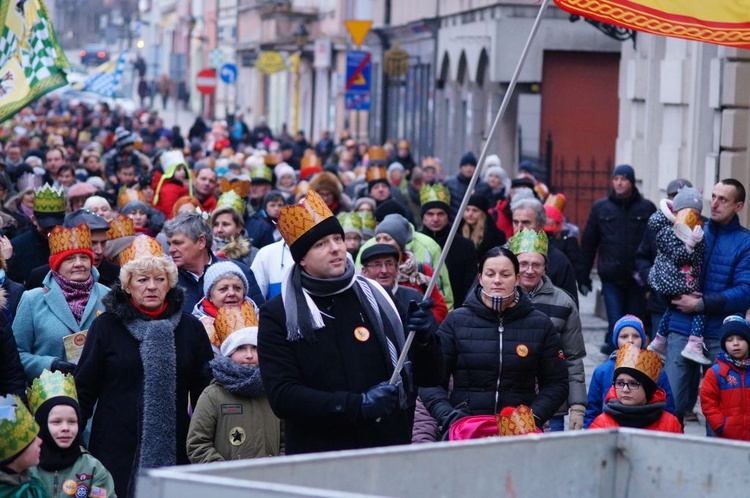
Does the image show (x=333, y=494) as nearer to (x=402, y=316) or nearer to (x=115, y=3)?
(x=402, y=316)

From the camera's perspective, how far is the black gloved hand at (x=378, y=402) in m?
5.35

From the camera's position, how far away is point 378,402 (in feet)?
17.6

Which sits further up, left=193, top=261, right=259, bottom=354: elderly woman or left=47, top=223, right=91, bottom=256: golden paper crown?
left=47, top=223, right=91, bottom=256: golden paper crown

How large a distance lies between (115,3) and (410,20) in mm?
94723

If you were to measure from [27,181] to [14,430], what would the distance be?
11.0m

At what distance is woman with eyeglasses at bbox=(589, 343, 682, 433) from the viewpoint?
7.45m

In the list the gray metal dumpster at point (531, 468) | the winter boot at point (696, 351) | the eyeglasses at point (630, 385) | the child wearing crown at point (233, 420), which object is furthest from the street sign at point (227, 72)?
the gray metal dumpster at point (531, 468)

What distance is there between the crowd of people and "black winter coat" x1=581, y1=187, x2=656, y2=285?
1.1 inches

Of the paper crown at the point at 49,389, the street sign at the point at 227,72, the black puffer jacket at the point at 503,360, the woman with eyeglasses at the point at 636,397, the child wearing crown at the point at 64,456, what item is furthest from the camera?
the street sign at the point at 227,72

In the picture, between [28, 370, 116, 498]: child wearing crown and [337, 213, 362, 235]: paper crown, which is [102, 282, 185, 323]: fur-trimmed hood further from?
[337, 213, 362, 235]: paper crown

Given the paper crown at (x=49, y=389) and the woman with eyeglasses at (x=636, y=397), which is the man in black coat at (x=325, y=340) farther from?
the woman with eyeglasses at (x=636, y=397)

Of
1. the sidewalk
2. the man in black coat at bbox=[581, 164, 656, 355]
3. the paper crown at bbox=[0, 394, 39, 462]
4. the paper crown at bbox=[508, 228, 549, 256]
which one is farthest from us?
the man in black coat at bbox=[581, 164, 656, 355]

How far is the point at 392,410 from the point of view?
215 inches

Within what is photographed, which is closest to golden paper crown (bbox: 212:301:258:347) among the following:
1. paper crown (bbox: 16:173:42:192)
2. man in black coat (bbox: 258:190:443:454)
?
man in black coat (bbox: 258:190:443:454)
